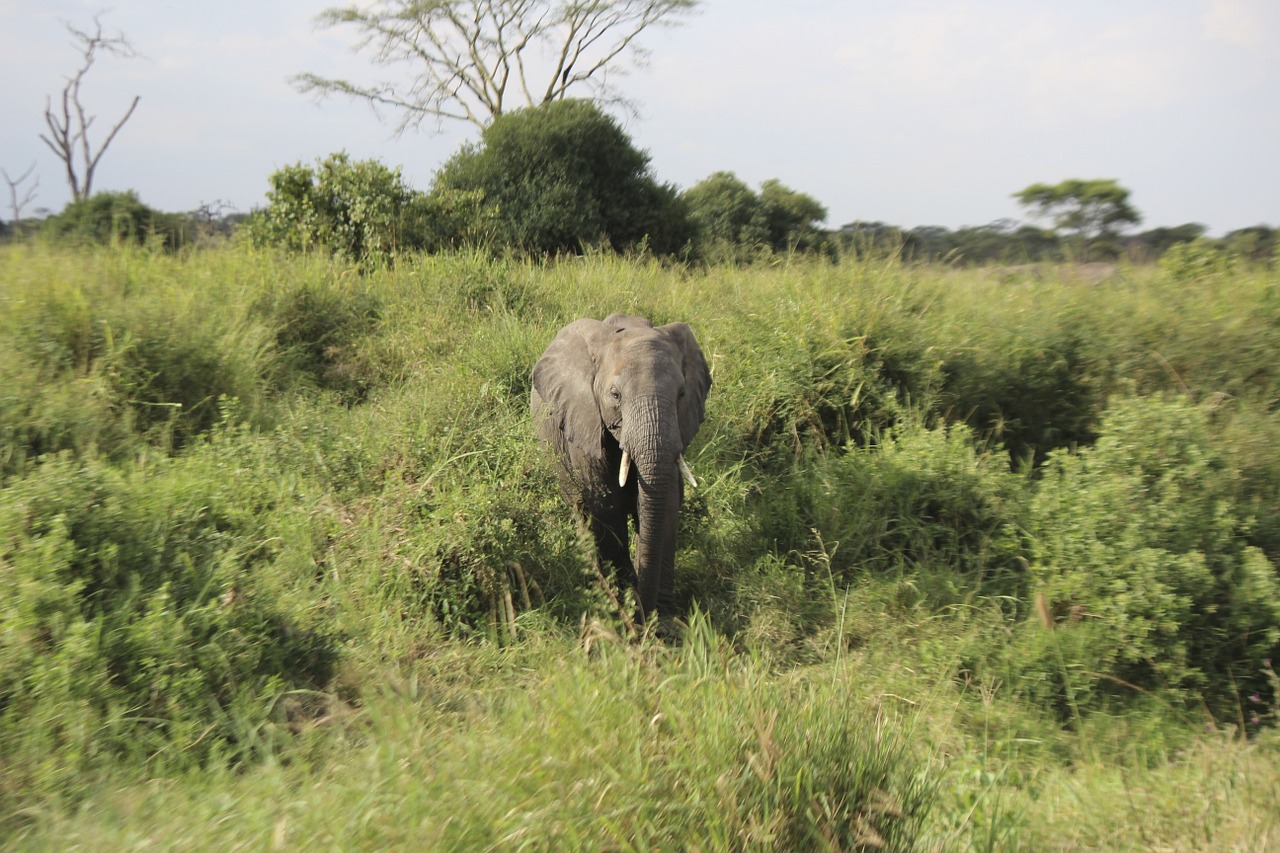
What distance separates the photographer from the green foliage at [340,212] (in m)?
10.5

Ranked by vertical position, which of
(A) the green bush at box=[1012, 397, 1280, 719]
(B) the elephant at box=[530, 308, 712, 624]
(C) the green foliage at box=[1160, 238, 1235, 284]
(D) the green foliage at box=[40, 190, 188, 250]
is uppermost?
(D) the green foliage at box=[40, 190, 188, 250]

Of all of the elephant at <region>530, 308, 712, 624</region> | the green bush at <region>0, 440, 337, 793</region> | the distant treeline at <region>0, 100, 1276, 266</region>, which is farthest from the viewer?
the distant treeline at <region>0, 100, 1276, 266</region>

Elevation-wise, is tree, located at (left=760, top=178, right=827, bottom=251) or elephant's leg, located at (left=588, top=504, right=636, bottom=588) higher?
tree, located at (left=760, top=178, right=827, bottom=251)

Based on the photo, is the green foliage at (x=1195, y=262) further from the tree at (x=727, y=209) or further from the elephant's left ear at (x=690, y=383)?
the tree at (x=727, y=209)

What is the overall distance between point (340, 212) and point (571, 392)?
20.9 feet

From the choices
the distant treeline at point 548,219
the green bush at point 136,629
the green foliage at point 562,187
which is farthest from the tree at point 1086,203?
the green bush at point 136,629

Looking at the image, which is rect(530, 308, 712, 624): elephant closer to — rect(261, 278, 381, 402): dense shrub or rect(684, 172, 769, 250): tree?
rect(261, 278, 381, 402): dense shrub

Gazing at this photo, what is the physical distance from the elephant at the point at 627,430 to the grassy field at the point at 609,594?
0.27 m

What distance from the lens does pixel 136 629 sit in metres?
3.93

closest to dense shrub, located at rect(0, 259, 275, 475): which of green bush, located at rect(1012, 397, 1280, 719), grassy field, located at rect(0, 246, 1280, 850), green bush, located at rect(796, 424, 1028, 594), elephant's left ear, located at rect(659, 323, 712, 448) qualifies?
grassy field, located at rect(0, 246, 1280, 850)

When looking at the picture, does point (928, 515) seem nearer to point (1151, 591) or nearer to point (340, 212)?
point (1151, 591)

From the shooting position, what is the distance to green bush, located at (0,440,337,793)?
3543 mm

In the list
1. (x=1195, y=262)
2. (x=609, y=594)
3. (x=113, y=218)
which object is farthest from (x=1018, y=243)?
(x=113, y=218)

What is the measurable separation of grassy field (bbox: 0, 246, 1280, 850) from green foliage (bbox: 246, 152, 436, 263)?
1457mm
